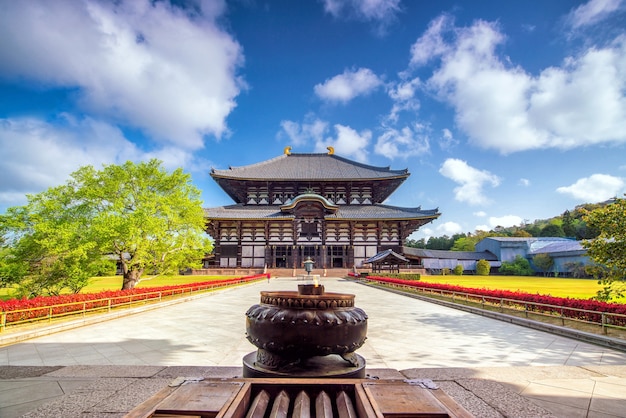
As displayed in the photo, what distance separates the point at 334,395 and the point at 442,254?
4426 centimetres

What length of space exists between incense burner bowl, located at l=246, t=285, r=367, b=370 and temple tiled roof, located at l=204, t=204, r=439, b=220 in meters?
32.1

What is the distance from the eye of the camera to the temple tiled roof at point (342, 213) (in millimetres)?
34219

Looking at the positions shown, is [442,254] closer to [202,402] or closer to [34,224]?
[34,224]

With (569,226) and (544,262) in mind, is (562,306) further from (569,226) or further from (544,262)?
(569,226)

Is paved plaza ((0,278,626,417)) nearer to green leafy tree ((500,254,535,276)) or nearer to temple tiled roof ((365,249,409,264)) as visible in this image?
temple tiled roof ((365,249,409,264))

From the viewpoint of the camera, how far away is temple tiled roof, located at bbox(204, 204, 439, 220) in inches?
1347

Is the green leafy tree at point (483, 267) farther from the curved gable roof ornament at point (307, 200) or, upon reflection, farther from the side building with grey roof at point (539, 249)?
the curved gable roof ornament at point (307, 200)

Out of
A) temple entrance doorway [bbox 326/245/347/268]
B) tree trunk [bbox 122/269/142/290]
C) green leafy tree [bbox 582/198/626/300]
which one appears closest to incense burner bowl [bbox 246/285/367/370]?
green leafy tree [bbox 582/198/626/300]

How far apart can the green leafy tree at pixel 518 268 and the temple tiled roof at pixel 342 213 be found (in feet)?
57.1

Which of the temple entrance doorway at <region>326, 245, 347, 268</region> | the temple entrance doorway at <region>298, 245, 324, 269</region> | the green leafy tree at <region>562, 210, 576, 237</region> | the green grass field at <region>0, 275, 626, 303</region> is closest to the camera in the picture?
the green grass field at <region>0, 275, 626, 303</region>

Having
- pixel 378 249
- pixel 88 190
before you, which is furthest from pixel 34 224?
pixel 378 249

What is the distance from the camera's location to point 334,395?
1.93 meters

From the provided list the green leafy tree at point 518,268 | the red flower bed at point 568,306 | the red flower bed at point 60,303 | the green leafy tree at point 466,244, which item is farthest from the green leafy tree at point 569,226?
the red flower bed at point 60,303

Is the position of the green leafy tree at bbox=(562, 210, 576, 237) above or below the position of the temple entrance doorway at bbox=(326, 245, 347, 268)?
above
